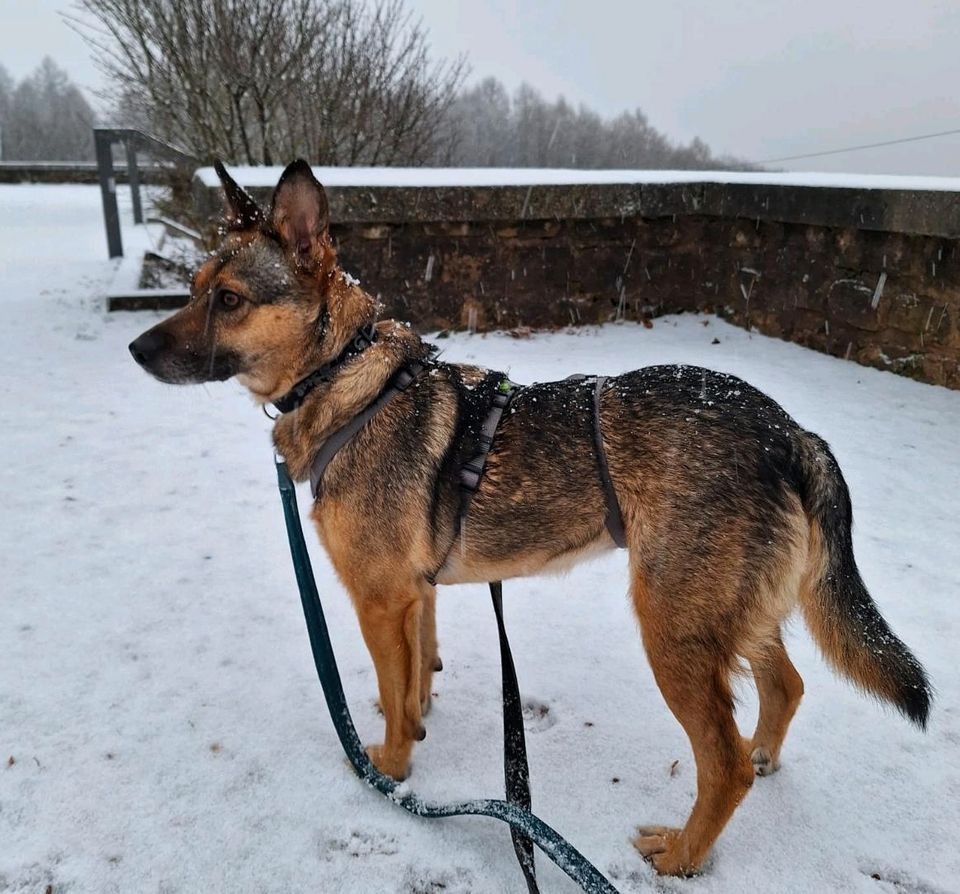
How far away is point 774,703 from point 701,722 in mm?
548

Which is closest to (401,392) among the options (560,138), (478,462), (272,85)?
(478,462)

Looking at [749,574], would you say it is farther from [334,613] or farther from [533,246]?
[533,246]

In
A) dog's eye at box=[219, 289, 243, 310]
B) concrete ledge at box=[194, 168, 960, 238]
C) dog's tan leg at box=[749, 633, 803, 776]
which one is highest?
concrete ledge at box=[194, 168, 960, 238]

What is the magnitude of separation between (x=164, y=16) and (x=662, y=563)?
11.1 meters

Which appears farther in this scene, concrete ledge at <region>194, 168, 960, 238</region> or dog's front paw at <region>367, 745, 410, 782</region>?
concrete ledge at <region>194, 168, 960, 238</region>

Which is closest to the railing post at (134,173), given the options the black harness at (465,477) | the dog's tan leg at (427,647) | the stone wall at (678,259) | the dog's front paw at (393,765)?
the stone wall at (678,259)

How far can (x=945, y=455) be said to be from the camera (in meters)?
5.00

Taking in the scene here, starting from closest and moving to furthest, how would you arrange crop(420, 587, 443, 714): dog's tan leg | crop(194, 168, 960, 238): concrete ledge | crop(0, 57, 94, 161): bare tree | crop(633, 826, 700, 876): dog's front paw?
1. crop(633, 826, 700, 876): dog's front paw
2. crop(420, 587, 443, 714): dog's tan leg
3. crop(194, 168, 960, 238): concrete ledge
4. crop(0, 57, 94, 161): bare tree

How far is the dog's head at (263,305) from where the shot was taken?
2.29m

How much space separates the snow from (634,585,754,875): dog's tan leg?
5596mm

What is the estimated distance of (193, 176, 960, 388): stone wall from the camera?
6184 millimetres

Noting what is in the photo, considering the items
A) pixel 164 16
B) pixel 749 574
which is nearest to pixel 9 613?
pixel 749 574

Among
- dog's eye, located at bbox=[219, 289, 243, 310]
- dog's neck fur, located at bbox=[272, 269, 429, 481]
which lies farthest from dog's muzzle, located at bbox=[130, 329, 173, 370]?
dog's neck fur, located at bbox=[272, 269, 429, 481]

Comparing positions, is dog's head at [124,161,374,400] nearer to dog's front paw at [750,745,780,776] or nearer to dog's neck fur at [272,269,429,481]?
dog's neck fur at [272,269,429,481]
